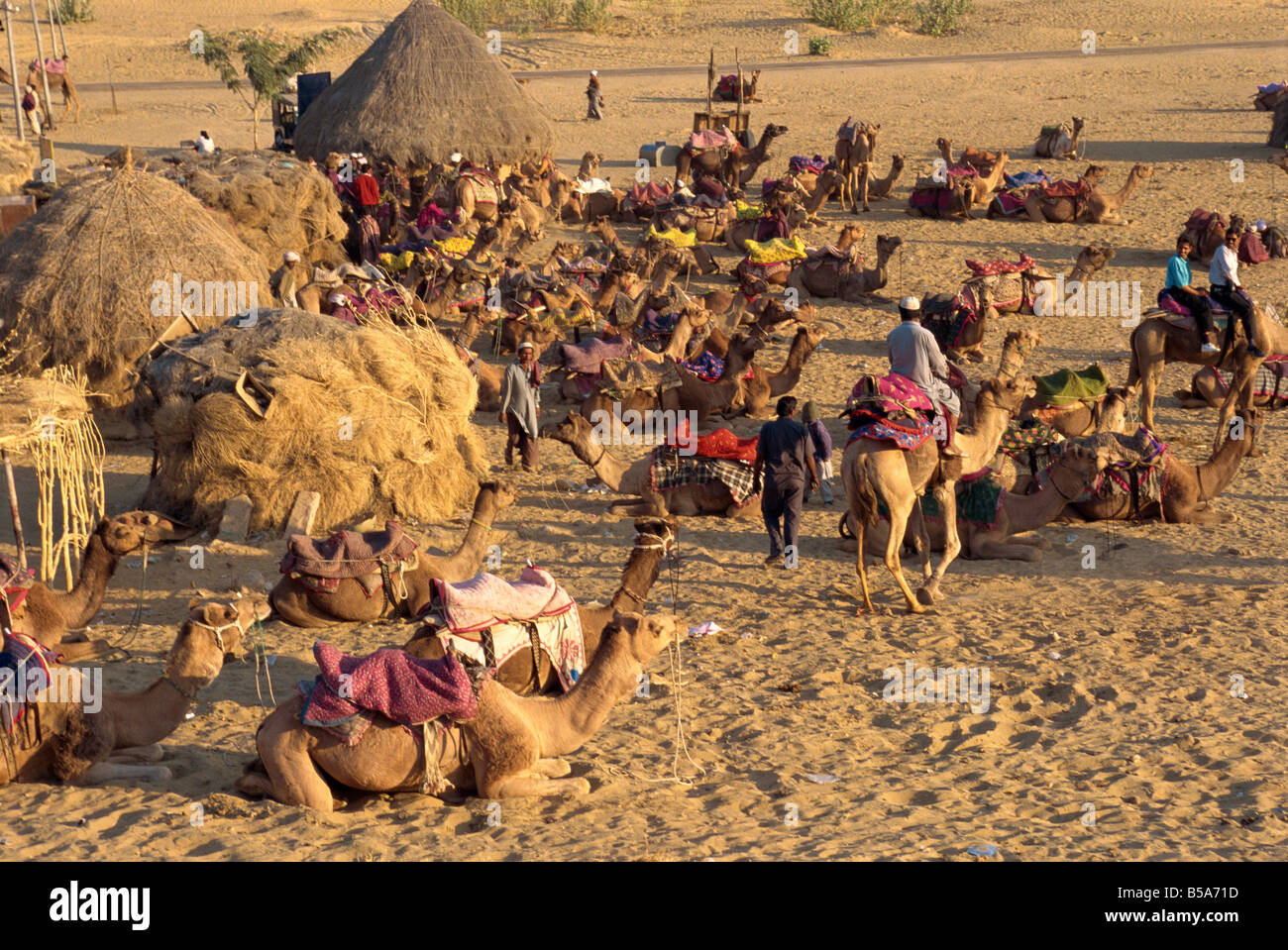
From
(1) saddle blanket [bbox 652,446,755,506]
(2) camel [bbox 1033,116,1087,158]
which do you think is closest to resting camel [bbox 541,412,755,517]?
(1) saddle blanket [bbox 652,446,755,506]

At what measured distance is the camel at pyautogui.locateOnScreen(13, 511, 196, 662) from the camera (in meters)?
8.09

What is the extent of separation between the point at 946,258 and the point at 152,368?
1227 cm

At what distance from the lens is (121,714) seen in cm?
650

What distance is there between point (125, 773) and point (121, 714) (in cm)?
31

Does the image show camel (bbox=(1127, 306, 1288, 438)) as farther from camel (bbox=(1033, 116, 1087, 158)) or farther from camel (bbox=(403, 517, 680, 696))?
camel (bbox=(1033, 116, 1087, 158))

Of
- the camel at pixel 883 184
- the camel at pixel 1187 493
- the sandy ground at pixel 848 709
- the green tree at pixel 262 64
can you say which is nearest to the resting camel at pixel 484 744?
the sandy ground at pixel 848 709

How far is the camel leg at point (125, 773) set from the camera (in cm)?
657

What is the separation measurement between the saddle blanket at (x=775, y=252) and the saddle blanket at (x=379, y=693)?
1339cm

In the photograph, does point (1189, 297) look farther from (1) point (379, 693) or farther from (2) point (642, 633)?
(1) point (379, 693)

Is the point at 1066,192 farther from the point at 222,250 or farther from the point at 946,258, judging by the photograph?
the point at 222,250

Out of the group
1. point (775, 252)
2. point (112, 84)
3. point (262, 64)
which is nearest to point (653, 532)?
point (775, 252)

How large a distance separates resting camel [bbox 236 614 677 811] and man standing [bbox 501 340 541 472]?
5.76 meters

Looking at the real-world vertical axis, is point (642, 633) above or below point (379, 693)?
above

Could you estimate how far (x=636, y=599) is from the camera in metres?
7.52
